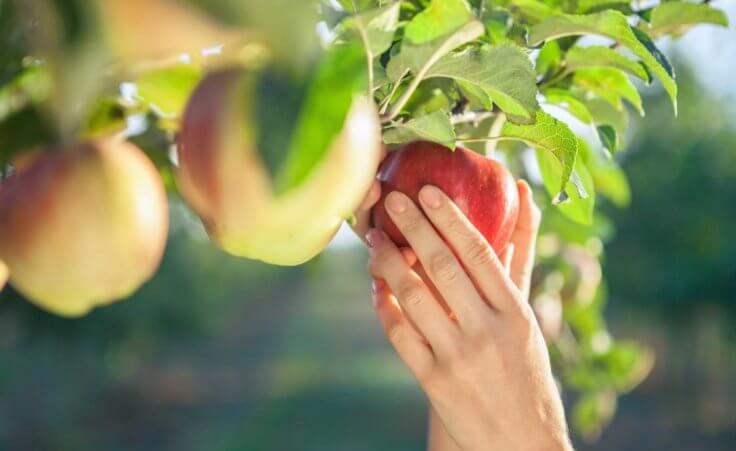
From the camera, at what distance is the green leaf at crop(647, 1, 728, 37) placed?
699 millimetres

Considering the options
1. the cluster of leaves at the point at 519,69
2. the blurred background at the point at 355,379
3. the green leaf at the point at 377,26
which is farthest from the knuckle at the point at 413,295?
the blurred background at the point at 355,379

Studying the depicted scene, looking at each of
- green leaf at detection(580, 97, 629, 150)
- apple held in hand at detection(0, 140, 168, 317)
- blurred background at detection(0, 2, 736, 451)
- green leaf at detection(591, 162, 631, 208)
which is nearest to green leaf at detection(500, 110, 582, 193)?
green leaf at detection(580, 97, 629, 150)

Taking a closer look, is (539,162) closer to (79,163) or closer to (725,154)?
(79,163)

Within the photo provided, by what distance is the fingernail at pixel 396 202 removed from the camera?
0.67 m

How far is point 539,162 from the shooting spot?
0.79m

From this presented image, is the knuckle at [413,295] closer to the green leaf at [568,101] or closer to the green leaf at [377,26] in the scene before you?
the green leaf at [568,101]

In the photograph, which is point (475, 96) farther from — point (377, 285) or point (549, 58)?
point (377, 285)

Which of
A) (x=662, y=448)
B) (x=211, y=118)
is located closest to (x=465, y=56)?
(x=211, y=118)

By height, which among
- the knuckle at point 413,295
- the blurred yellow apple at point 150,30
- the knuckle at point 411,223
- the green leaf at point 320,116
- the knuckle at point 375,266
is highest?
the blurred yellow apple at point 150,30

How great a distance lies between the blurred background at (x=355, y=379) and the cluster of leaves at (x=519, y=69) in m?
5.97

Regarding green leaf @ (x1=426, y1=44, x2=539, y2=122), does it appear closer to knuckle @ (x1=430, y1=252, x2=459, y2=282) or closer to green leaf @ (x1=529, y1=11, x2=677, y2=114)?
green leaf @ (x1=529, y1=11, x2=677, y2=114)

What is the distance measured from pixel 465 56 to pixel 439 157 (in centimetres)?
16

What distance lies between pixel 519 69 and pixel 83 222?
0.98 feet

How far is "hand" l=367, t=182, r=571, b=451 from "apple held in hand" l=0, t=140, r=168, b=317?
0.36 metres
